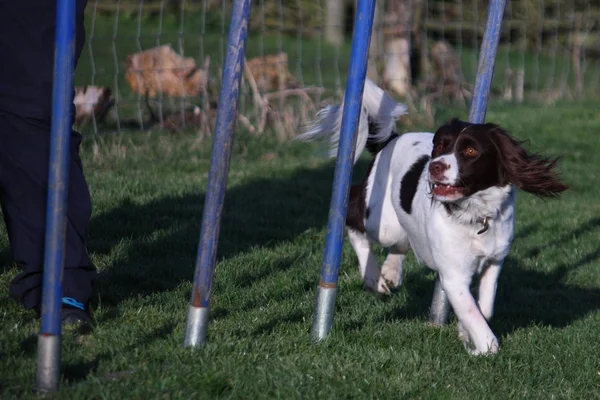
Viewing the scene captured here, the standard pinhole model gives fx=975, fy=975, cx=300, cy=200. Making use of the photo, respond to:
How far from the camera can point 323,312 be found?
12.4ft

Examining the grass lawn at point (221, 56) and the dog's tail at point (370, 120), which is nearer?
the dog's tail at point (370, 120)

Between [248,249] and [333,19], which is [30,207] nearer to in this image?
[248,249]

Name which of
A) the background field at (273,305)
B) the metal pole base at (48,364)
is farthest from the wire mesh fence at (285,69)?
the metal pole base at (48,364)

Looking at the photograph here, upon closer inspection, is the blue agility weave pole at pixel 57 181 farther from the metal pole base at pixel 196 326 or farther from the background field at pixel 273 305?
the metal pole base at pixel 196 326

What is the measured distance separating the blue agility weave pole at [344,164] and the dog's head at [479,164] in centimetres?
48

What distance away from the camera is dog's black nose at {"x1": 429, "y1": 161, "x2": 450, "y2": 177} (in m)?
3.99

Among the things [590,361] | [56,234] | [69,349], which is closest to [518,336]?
[590,361]

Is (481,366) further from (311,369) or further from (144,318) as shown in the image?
(144,318)

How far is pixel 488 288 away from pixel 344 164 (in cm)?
106

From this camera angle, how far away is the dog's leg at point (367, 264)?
5.03 m

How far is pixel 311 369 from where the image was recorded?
343 cm

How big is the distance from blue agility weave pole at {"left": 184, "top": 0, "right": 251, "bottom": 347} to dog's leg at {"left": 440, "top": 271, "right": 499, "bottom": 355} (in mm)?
1180

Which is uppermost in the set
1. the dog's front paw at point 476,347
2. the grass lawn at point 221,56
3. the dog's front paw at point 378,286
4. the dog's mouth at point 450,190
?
the dog's mouth at point 450,190

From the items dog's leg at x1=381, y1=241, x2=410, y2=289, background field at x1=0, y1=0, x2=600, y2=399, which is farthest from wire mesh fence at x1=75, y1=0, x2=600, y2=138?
dog's leg at x1=381, y1=241, x2=410, y2=289
